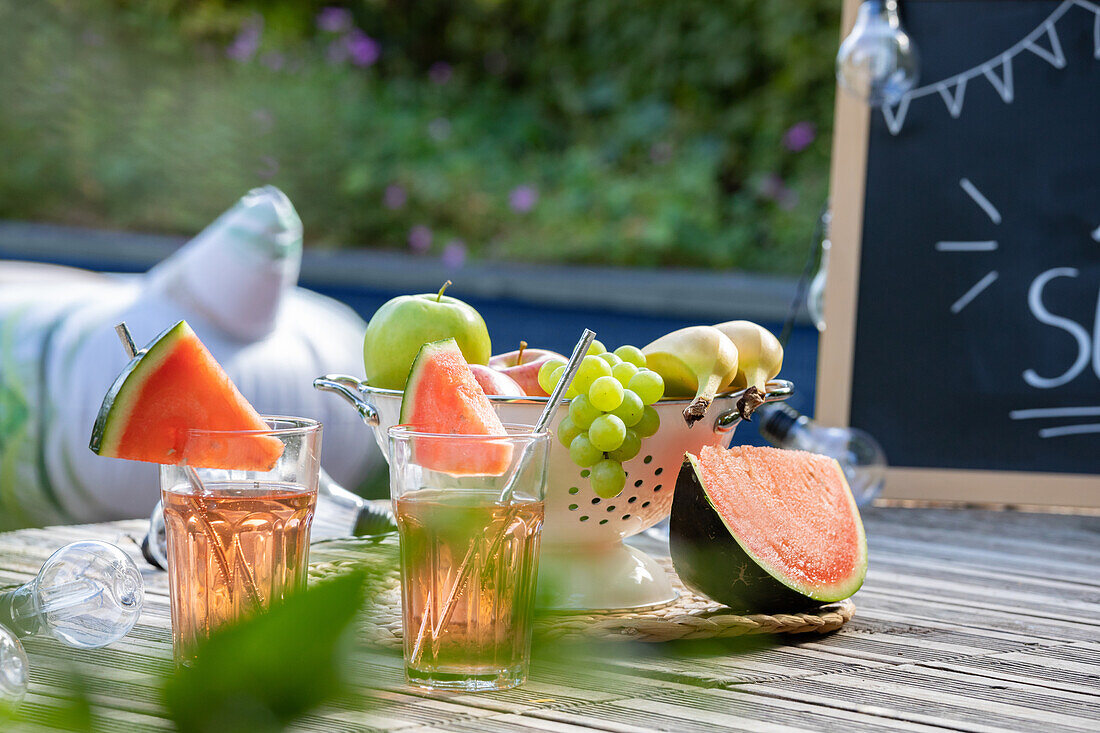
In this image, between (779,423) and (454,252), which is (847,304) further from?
(454,252)

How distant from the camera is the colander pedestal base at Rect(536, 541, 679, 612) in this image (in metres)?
0.99

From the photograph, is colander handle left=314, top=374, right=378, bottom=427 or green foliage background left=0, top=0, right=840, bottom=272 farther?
green foliage background left=0, top=0, right=840, bottom=272

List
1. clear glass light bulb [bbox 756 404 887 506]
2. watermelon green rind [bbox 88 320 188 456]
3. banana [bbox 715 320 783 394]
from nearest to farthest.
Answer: watermelon green rind [bbox 88 320 188 456], banana [bbox 715 320 783 394], clear glass light bulb [bbox 756 404 887 506]

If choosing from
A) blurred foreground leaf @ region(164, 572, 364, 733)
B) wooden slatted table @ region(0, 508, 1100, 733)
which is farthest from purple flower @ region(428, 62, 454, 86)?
blurred foreground leaf @ region(164, 572, 364, 733)

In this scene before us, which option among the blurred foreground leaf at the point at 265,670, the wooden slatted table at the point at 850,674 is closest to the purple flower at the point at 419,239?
the wooden slatted table at the point at 850,674

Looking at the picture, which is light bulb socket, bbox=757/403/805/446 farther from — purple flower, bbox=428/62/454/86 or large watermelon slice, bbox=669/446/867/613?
purple flower, bbox=428/62/454/86

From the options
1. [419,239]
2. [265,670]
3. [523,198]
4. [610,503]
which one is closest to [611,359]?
[610,503]

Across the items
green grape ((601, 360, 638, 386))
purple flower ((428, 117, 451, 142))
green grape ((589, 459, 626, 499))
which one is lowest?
green grape ((589, 459, 626, 499))

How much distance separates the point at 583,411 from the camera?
92 centimetres

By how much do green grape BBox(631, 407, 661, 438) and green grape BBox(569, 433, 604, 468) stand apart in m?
0.04

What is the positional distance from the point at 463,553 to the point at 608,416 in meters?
0.19

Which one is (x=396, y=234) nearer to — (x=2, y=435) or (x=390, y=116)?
(x=390, y=116)

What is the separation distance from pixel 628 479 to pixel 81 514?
1605mm

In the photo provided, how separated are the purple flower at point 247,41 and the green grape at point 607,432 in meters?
6.71
